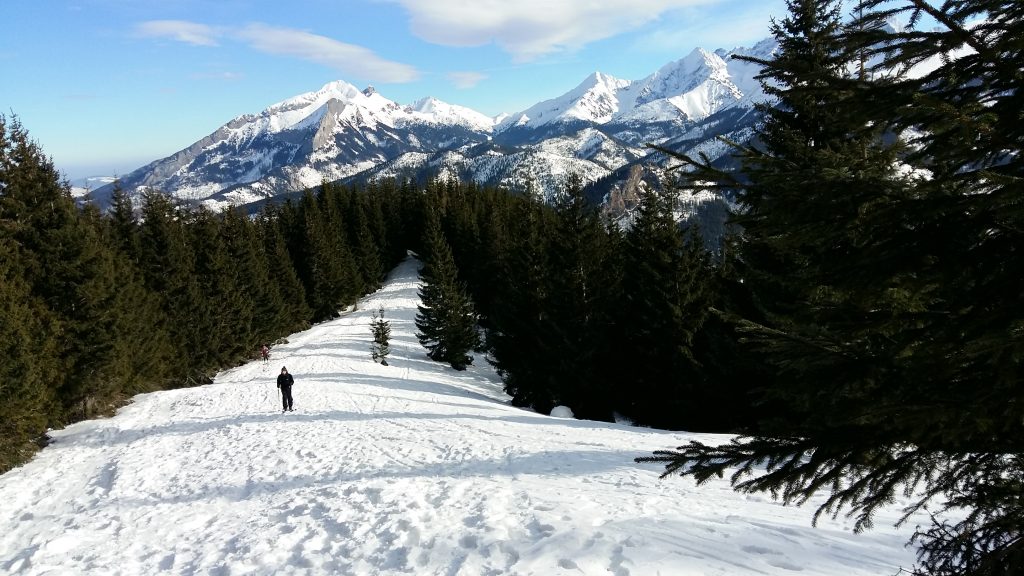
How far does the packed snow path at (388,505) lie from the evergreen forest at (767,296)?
1.58 metres

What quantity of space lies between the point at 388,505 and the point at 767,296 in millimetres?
9786

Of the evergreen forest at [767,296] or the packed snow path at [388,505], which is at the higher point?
the evergreen forest at [767,296]

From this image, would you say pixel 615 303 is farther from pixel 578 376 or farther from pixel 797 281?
pixel 797 281

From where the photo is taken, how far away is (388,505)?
948cm

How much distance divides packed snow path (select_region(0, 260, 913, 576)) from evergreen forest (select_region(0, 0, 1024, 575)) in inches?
62.4

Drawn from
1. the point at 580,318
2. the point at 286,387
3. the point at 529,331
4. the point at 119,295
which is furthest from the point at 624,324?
the point at 119,295

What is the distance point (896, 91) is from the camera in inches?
104

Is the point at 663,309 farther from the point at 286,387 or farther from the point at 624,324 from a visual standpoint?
the point at 286,387

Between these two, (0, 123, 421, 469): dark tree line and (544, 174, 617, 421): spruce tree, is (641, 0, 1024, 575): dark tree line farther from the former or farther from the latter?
(544, 174, 617, 421): spruce tree

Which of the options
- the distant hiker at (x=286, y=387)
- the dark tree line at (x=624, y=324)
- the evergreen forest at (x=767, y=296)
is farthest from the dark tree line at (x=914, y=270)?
the distant hiker at (x=286, y=387)

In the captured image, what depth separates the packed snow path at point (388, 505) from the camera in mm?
7078

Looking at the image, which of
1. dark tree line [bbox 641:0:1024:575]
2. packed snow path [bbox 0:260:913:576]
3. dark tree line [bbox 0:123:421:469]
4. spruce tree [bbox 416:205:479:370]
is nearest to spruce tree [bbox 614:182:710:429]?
packed snow path [bbox 0:260:913:576]

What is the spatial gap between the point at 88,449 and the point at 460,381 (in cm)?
1809

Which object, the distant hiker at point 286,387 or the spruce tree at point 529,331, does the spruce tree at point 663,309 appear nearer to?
the spruce tree at point 529,331
